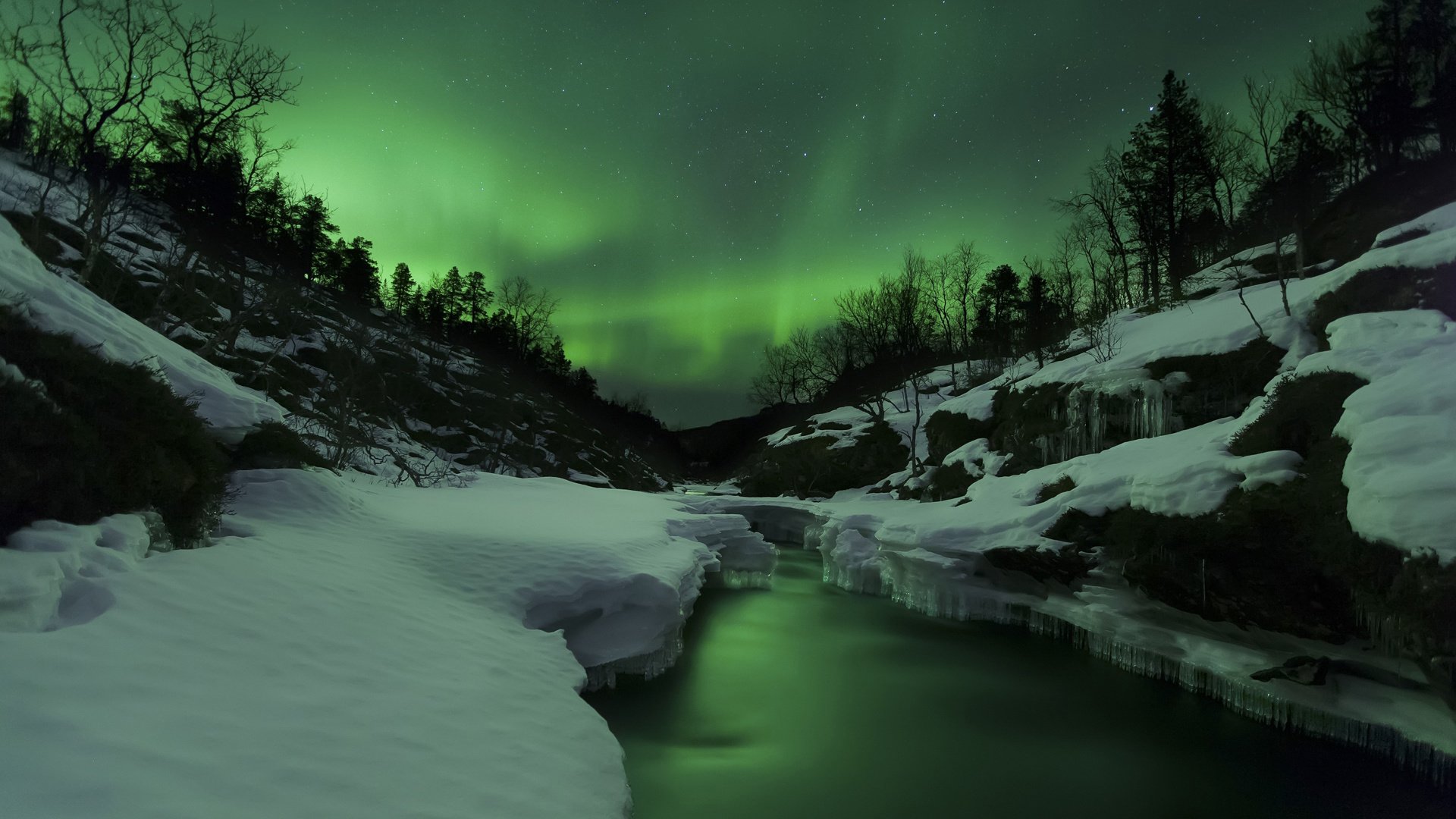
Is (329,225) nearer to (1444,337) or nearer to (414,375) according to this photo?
(414,375)

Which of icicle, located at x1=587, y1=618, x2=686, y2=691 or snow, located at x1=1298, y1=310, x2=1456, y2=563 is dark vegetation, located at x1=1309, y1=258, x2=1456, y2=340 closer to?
snow, located at x1=1298, y1=310, x2=1456, y2=563

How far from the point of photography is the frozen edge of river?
280 inches

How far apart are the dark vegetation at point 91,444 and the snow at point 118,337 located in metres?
0.40

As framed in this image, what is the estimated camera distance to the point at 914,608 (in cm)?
1566

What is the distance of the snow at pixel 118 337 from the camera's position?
5668mm

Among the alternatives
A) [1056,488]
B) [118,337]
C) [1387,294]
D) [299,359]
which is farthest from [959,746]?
[299,359]

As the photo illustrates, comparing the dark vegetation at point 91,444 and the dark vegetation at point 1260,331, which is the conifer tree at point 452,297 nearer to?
the dark vegetation at point 1260,331

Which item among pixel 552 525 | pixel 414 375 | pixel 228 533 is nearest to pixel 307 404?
pixel 414 375

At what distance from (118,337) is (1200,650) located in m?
15.2

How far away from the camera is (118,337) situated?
6.45 meters

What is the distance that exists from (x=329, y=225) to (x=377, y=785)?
291 feet

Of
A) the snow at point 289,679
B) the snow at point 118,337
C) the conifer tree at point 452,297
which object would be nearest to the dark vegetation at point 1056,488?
the snow at point 289,679

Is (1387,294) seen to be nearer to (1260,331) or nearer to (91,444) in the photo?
(1260,331)

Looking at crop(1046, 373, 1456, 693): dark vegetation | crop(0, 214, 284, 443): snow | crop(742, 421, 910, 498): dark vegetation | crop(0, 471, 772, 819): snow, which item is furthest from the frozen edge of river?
crop(742, 421, 910, 498): dark vegetation
